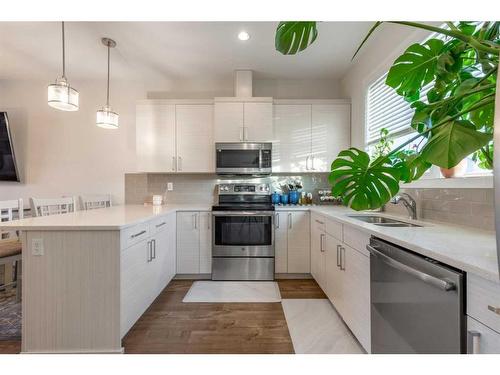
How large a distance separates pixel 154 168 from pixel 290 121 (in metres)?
1.88

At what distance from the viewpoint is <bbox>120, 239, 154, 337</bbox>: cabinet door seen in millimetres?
1612

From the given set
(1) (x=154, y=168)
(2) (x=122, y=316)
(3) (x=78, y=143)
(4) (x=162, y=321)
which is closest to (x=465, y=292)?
(2) (x=122, y=316)

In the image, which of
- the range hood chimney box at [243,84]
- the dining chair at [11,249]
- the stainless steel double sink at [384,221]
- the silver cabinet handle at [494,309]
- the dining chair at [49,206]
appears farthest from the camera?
the range hood chimney box at [243,84]

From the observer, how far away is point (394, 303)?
1.21m

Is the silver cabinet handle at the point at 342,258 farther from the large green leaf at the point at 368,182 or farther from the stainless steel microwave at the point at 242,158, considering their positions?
the stainless steel microwave at the point at 242,158

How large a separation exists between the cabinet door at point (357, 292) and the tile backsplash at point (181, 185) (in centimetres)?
170

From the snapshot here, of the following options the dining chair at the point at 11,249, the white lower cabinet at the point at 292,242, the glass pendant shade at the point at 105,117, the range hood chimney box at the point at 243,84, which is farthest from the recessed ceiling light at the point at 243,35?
the dining chair at the point at 11,249

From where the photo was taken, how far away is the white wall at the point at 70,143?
3.46 m

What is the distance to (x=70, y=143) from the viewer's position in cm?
350

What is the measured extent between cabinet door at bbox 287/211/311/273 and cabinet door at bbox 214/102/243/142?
3.97 ft

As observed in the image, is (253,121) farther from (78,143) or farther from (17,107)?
(17,107)

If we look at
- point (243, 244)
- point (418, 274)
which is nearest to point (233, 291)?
point (243, 244)

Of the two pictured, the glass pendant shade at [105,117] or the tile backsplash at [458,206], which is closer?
the tile backsplash at [458,206]
